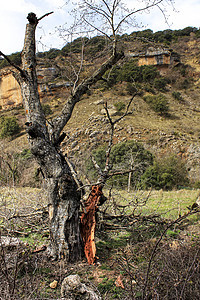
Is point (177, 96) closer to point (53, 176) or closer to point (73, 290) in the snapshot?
point (53, 176)

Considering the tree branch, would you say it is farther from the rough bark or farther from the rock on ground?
the rock on ground

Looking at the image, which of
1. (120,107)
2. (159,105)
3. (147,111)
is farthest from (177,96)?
(120,107)

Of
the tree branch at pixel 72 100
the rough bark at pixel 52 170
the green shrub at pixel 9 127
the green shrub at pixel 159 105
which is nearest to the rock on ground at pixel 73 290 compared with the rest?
the rough bark at pixel 52 170

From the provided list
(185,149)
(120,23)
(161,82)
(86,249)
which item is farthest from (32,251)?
(161,82)

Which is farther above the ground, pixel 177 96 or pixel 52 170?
pixel 177 96

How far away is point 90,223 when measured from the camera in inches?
140

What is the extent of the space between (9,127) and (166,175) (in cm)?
2293

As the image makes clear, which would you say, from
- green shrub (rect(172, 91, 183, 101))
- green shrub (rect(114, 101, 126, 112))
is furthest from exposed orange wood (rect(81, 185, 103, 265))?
green shrub (rect(172, 91, 183, 101))

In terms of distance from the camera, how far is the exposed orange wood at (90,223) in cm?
324

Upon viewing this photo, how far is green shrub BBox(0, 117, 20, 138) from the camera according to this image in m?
28.6

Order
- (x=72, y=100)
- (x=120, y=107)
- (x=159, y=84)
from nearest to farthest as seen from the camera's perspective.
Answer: (x=72, y=100) → (x=120, y=107) → (x=159, y=84)

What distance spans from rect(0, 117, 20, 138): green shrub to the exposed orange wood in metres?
27.7

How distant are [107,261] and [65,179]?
144 centimetres

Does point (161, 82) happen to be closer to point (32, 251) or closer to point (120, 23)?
point (120, 23)
